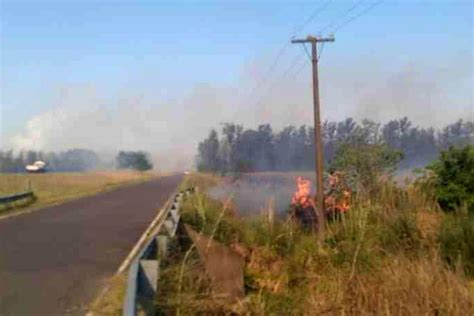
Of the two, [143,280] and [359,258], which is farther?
[359,258]

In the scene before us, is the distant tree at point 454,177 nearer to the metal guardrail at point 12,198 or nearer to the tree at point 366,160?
the tree at point 366,160

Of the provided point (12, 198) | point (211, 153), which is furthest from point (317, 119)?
point (211, 153)

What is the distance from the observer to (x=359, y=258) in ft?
46.5

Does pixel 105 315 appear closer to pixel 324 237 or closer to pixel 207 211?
pixel 324 237

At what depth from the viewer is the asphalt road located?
36.5 feet

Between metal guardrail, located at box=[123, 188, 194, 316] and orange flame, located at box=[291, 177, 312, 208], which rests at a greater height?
orange flame, located at box=[291, 177, 312, 208]

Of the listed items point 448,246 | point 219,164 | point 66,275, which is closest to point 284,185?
point 448,246

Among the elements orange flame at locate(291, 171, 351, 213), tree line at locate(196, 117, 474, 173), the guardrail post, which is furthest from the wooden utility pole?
tree line at locate(196, 117, 474, 173)

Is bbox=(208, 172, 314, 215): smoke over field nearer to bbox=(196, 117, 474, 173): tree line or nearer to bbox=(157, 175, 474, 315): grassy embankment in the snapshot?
bbox=(157, 175, 474, 315): grassy embankment

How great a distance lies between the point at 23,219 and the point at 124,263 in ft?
39.5

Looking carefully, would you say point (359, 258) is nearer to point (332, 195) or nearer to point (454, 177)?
point (454, 177)

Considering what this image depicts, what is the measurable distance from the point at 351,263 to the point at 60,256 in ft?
21.0

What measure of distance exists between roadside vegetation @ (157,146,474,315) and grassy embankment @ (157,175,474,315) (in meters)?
0.02

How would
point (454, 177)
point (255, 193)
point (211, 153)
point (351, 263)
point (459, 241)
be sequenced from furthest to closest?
1. point (211, 153)
2. point (255, 193)
3. point (454, 177)
4. point (459, 241)
5. point (351, 263)
